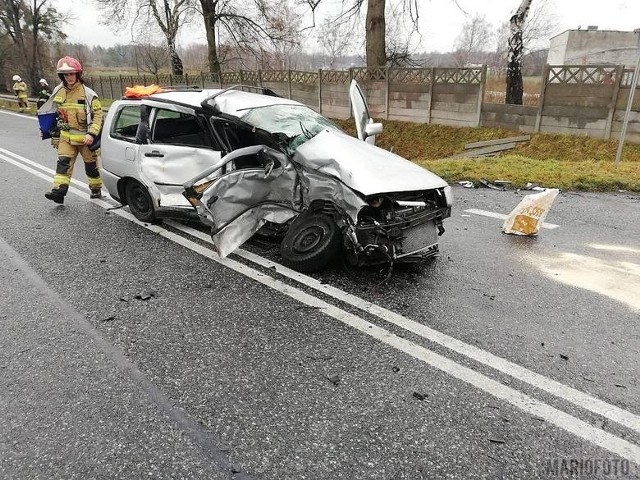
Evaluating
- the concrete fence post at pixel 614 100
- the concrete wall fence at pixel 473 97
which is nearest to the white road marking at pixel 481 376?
the concrete wall fence at pixel 473 97

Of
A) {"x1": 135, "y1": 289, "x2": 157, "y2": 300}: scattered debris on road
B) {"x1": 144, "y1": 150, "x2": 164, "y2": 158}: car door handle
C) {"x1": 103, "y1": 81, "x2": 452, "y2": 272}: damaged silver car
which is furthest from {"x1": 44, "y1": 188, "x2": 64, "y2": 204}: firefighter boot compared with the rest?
{"x1": 135, "y1": 289, "x2": 157, "y2": 300}: scattered debris on road

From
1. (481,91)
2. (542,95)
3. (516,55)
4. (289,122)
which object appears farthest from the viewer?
(516,55)

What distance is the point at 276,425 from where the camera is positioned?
237 cm

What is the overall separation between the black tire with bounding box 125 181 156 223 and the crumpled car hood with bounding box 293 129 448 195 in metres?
2.38

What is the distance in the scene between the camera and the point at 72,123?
20.4 ft

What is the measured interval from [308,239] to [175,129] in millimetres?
2472

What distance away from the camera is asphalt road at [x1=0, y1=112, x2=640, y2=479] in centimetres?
218

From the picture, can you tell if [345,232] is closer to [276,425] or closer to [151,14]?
[276,425]

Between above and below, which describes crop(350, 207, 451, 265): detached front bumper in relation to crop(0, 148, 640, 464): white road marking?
above

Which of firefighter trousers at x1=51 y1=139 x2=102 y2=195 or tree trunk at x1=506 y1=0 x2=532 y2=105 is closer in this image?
firefighter trousers at x1=51 y1=139 x2=102 y2=195

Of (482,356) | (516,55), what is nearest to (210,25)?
(516,55)

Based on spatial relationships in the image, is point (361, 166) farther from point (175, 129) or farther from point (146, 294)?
point (175, 129)

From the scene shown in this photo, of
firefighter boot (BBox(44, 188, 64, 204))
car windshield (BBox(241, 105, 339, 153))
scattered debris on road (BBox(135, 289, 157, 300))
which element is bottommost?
scattered debris on road (BBox(135, 289, 157, 300))

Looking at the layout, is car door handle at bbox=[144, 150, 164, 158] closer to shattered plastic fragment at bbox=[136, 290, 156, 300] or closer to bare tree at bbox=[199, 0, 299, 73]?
shattered plastic fragment at bbox=[136, 290, 156, 300]
